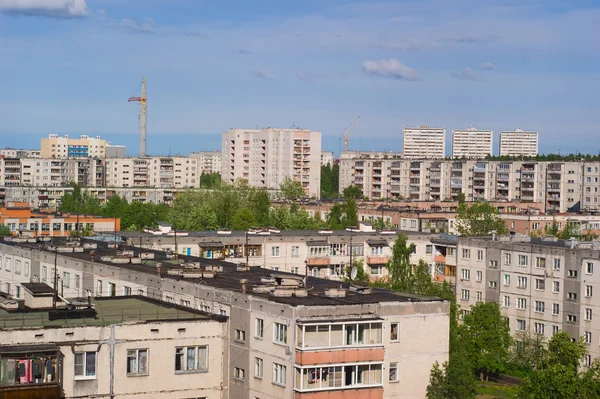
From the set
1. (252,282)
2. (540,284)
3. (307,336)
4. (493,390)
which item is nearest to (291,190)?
(540,284)

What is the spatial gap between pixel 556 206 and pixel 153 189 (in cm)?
4898

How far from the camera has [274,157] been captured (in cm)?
13112

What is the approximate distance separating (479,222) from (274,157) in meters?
63.7

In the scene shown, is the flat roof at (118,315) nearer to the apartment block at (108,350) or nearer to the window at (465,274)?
the apartment block at (108,350)

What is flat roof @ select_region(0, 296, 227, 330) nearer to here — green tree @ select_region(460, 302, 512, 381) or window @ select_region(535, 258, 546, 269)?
green tree @ select_region(460, 302, 512, 381)

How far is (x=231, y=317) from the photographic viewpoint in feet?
88.7

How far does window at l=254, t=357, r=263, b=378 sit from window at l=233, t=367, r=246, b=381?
0.32m

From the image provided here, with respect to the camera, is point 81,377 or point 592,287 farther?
point 592,287

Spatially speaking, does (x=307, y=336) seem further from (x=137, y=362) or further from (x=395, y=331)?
(x=137, y=362)

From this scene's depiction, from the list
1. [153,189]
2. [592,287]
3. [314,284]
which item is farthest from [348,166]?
[314,284]

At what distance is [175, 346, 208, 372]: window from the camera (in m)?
24.7

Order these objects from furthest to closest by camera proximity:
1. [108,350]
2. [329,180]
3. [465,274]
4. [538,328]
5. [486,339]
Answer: [329,180] < [465,274] < [538,328] < [486,339] < [108,350]

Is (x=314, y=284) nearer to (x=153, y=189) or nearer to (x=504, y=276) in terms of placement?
(x=504, y=276)

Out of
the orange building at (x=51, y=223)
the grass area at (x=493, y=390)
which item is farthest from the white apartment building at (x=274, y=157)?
the grass area at (x=493, y=390)
